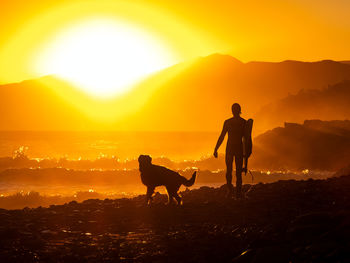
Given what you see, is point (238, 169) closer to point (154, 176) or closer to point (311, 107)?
point (154, 176)

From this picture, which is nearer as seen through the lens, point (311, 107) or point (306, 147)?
point (306, 147)

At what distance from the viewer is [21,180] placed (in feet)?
132

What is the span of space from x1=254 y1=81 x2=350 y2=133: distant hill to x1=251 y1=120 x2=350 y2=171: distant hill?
50.9 meters

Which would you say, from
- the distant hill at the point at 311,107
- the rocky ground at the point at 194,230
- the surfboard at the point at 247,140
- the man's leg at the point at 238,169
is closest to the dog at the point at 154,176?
the rocky ground at the point at 194,230

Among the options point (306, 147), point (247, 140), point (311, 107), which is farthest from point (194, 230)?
point (311, 107)

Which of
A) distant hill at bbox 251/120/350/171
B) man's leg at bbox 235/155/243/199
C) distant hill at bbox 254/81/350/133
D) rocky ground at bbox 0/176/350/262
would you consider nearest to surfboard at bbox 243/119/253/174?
man's leg at bbox 235/155/243/199

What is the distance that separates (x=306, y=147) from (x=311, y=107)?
70.5 m

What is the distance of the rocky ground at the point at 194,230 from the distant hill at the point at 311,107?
327 ft

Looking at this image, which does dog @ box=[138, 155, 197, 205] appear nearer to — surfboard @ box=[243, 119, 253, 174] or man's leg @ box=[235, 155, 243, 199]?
man's leg @ box=[235, 155, 243, 199]

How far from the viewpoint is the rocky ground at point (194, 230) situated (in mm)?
7551

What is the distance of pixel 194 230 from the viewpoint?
10000 mm

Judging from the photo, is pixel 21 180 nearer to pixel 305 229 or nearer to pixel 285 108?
pixel 305 229

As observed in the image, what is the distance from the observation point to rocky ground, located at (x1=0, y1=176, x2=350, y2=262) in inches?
297

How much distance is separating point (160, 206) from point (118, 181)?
2625 cm
